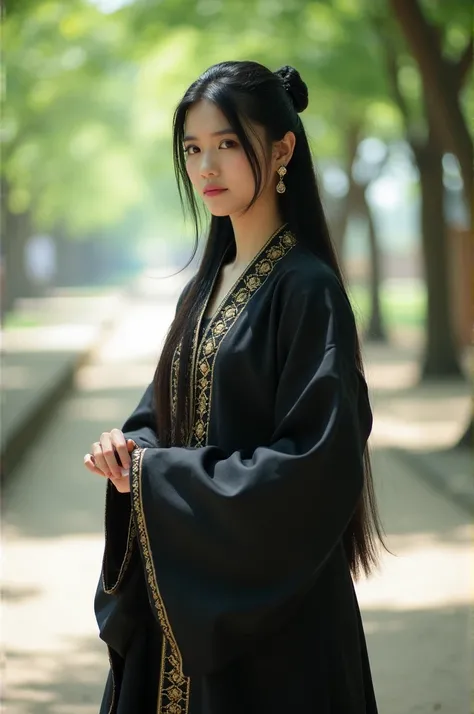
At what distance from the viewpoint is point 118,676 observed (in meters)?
2.78

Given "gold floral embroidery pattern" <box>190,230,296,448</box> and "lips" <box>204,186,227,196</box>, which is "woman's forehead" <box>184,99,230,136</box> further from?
"gold floral embroidery pattern" <box>190,230,296,448</box>

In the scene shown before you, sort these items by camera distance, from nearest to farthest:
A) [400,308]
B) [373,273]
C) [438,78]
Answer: [438,78]
[373,273]
[400,308]

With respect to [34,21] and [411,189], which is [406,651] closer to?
[34,21]

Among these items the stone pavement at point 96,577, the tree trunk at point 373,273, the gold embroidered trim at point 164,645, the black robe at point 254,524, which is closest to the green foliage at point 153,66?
the tree trunk at point 373,273

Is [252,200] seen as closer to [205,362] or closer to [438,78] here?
[205,362]

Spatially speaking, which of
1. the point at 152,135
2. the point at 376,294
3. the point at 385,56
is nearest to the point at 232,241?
the point at 385,56

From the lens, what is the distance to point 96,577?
661 centimetres

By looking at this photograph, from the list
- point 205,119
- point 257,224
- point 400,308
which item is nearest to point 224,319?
point 257,224

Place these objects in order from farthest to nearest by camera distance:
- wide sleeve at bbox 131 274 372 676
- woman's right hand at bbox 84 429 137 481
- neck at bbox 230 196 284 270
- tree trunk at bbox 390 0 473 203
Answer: tree trunk at bbox 390 0 473 203, neck at bbox 230 196 284 270, woman's right hand at bbox 84 429 137 481, wide sleeve at bbox 131 274 372 676

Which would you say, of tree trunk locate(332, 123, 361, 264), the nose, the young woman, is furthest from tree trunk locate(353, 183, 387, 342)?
the nose

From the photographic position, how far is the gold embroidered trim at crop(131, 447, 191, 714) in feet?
8.20

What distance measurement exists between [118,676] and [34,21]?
1822cm

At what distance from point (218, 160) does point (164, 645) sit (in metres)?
1.11

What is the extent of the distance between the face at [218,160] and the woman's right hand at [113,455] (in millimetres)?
575
